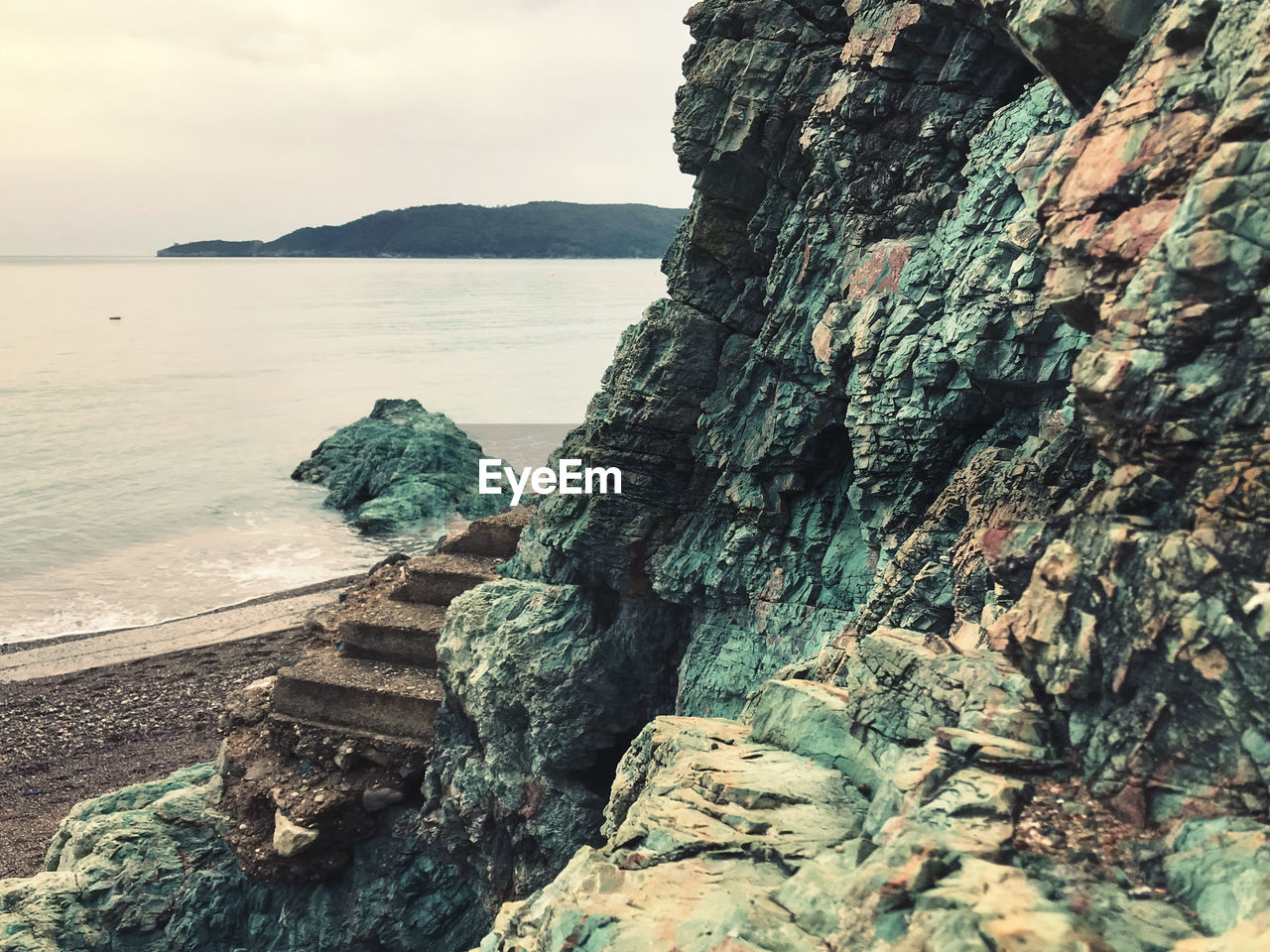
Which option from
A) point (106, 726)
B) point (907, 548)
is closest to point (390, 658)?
→ point (907, 548)

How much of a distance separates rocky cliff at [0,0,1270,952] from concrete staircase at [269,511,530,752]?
99 cm

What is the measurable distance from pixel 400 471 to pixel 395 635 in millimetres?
37031

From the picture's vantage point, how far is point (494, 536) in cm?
2078

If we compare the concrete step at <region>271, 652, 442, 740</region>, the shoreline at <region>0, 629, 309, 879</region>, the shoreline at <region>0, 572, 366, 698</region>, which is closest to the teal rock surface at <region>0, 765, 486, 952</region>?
the concrete step at <region>271, 652, 442, 740</region>

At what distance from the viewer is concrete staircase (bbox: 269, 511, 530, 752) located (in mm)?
17141

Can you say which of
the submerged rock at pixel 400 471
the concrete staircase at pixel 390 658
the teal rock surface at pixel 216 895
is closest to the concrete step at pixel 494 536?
the concrete staircase at pixel 390 658

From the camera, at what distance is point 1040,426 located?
32.0 feet

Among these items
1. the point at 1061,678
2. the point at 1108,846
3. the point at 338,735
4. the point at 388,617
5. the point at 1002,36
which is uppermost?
the point at 1002,36

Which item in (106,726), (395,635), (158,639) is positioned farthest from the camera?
(158,639)

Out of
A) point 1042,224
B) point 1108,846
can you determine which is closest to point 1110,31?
point 1042,224

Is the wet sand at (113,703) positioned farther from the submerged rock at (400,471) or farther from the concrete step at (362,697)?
the submerged rock at (400,471)

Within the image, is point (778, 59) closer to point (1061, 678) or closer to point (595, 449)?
point (595, 449)

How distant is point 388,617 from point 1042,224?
1479cm

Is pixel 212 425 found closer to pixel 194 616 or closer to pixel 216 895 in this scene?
pixel 194 616
